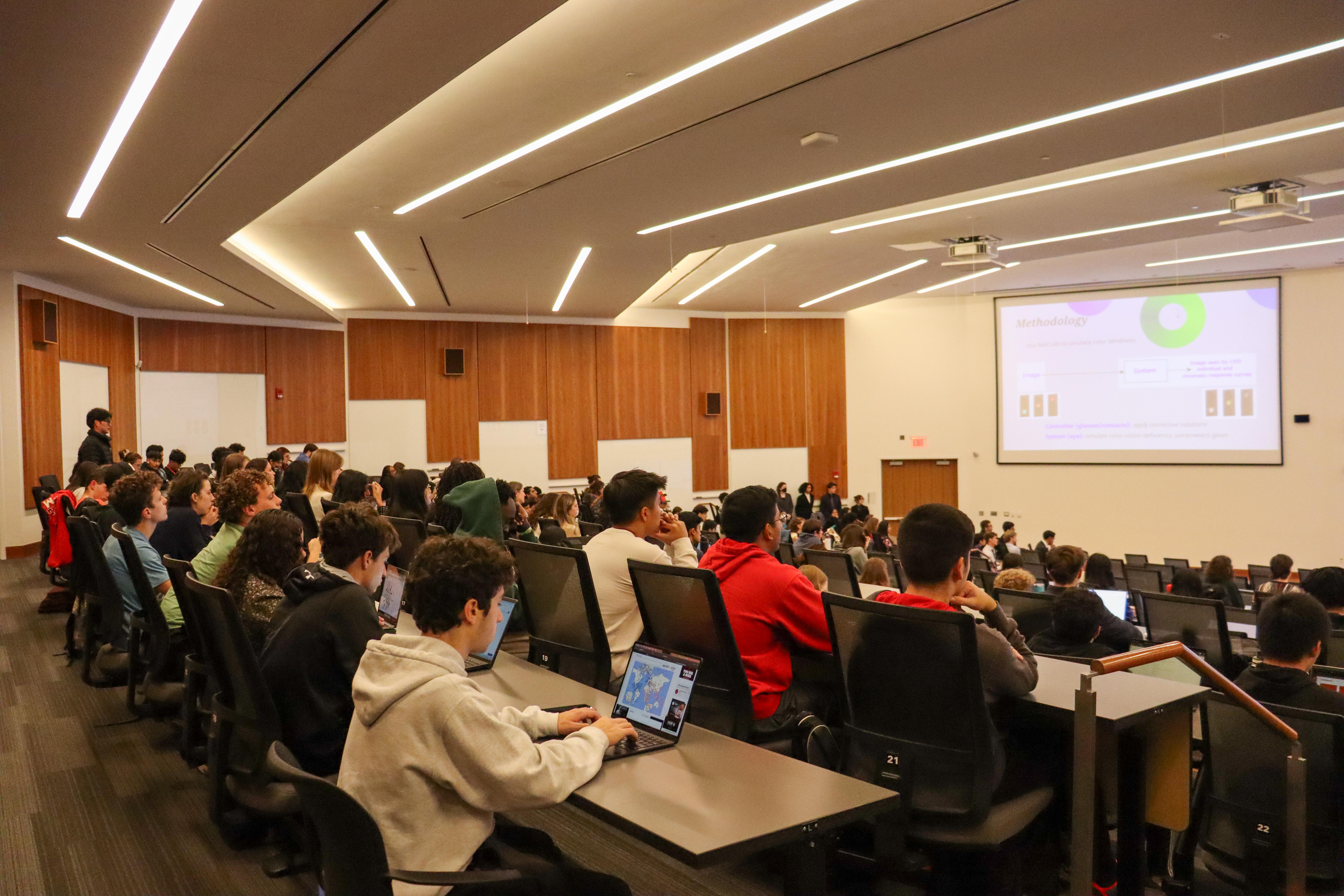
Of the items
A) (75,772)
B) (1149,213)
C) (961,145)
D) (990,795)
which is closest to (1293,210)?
(1149,213)

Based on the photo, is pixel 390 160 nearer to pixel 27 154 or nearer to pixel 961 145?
pixel 27 154

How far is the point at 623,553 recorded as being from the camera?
3309 mm

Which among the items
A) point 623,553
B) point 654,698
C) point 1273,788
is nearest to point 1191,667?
point 1273,788

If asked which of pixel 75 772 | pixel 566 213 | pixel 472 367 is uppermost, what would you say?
pixel 566 213

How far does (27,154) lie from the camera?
580 cm

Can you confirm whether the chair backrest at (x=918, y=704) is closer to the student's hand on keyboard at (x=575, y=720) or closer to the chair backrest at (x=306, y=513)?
the student's hand on keyboard at (x=575, y=720)

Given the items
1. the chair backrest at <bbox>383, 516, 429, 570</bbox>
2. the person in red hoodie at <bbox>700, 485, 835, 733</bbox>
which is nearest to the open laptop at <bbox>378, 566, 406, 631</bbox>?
the chair backrest at <bbox>383, 516, 429, 570</bbox>

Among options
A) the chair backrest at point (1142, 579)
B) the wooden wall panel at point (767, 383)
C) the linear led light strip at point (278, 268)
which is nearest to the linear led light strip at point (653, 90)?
the linear led light strip at point (278, 268)

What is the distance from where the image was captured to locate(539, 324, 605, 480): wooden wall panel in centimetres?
1521

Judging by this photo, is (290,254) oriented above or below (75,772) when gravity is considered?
above

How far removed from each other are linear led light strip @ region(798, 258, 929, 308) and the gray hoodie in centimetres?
1094

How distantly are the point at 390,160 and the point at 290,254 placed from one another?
12.8 ft

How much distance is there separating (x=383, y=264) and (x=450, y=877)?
32.0 feet

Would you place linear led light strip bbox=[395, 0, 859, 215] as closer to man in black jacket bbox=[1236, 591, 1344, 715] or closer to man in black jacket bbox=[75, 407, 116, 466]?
man in black jacket bbox=[1236, 591, 1344, 715]
